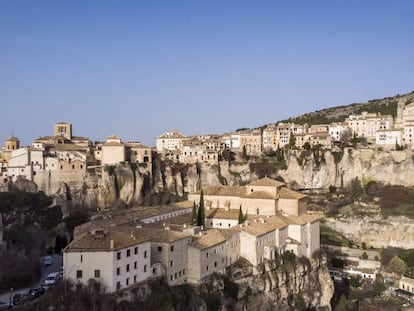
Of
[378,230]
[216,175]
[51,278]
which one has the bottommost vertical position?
[378,230]

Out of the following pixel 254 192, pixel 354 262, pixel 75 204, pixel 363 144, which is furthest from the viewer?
pixel 363 144

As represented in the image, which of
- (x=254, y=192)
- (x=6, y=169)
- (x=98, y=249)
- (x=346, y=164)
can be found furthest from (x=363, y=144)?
(x=98, y=249)

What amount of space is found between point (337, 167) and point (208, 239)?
44061mm

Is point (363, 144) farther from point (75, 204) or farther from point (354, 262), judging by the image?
point (75, 204)

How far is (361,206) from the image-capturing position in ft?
210

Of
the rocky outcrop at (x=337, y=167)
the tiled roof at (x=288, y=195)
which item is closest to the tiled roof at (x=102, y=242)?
the tiled roof at (x=288, y=195)

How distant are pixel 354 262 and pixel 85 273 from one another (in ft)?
108

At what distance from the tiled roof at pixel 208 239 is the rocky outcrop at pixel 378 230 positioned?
3066 centimetres

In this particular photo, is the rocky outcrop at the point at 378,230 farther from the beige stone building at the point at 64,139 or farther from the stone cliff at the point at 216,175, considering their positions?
the beige stone building at the point at 64,139

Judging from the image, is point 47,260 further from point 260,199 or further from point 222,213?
point 260,199

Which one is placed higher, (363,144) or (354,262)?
(363,144)

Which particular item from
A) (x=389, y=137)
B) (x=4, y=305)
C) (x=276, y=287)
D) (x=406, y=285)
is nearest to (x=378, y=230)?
(x=406, y=285)

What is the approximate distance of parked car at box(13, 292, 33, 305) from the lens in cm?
2835

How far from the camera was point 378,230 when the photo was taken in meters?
60.8
